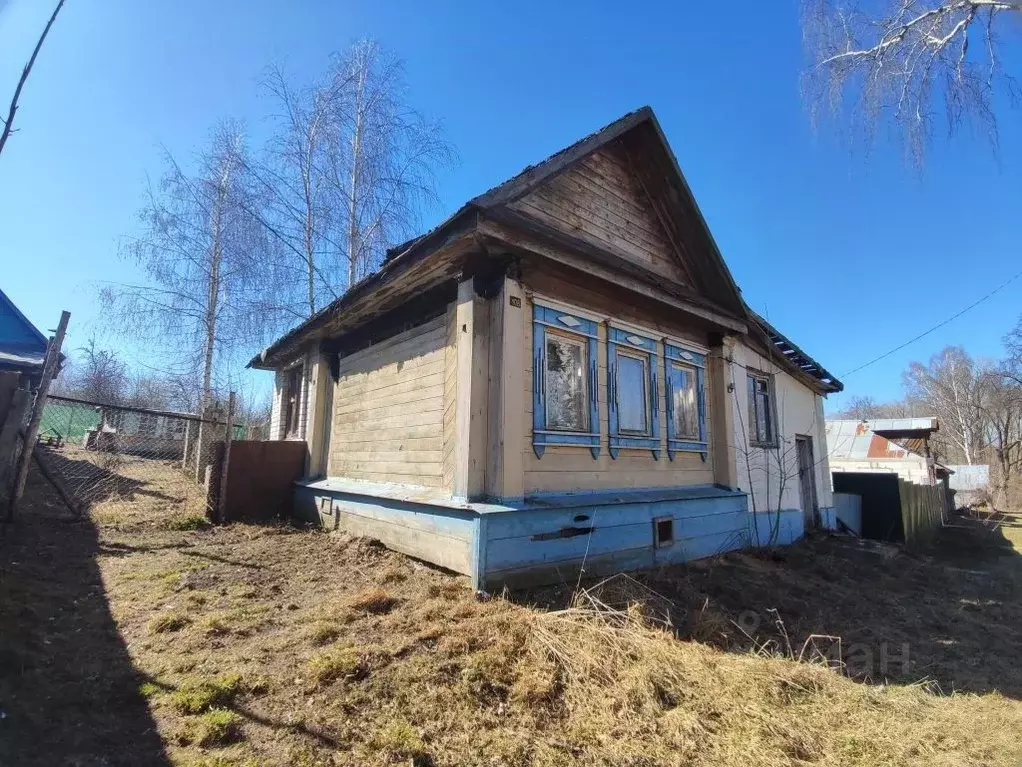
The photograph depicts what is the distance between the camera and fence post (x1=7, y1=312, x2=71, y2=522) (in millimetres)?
5980

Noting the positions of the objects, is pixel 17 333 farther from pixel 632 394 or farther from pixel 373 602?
pixel 632 394

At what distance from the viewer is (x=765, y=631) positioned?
5.15 m

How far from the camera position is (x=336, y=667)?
3.31 meters

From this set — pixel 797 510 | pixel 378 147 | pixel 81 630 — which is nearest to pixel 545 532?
pixel 81 630

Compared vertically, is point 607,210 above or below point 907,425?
above

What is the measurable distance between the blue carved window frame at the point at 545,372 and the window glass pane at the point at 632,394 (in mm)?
568

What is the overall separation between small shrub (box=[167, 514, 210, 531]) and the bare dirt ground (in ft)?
4.73

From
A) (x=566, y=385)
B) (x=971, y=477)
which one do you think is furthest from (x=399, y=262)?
(x=971, y=477)

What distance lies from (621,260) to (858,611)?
5246mm

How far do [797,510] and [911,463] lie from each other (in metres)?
15.7

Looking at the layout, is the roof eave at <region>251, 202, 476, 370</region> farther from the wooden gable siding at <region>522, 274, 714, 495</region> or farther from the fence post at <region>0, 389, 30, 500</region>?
the fence post at <region>0, 389, 30, 500</region>

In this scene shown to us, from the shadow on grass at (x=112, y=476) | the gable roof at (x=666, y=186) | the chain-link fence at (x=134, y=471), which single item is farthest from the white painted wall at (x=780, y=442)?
the shadow on grass at (x=112, y=476)

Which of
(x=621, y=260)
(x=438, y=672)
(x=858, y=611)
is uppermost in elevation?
(x=621, y=260)

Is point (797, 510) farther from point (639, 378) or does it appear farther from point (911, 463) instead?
point (911, 463)
